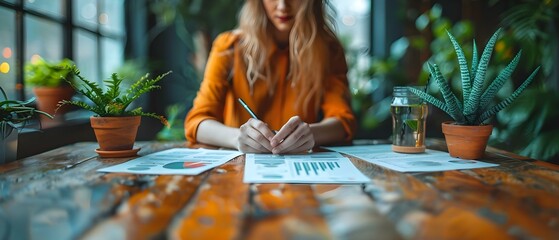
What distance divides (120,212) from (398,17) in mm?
3146

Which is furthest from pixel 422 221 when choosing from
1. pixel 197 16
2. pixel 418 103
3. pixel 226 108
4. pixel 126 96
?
pixel 197 16

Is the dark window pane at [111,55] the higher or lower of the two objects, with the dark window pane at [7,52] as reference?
higher

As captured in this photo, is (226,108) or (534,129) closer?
(226,108)

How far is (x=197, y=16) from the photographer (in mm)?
2791

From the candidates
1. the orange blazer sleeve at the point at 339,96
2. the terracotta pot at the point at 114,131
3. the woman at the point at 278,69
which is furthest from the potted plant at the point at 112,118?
the orange blazer sleeve at the point at 339,96

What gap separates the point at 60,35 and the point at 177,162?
151 centimetres

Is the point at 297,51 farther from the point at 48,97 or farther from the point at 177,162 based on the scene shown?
the point at 48,97

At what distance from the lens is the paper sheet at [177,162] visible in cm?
88

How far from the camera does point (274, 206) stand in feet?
2.02

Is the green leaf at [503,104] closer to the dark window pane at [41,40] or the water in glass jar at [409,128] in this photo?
the water in glass jar at [409,128]

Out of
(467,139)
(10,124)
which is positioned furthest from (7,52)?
(467,139)

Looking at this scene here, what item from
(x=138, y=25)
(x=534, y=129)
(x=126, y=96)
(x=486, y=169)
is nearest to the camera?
(x=486, y=169)

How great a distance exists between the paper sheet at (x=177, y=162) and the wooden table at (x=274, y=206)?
5cm

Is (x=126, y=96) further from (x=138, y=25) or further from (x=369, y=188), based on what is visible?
(x=138, y=25)
